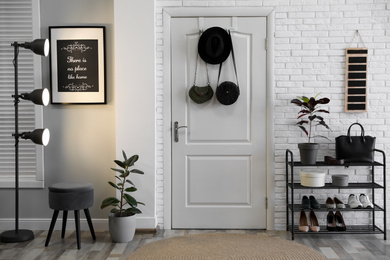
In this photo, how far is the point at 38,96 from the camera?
4605 mm

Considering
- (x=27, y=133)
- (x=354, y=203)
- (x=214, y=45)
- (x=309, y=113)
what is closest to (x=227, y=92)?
(x=214, y=45)

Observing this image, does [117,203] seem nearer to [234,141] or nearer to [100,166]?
[100,166]

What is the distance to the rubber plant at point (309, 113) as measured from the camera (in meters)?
4.72

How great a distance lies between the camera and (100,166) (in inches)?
201

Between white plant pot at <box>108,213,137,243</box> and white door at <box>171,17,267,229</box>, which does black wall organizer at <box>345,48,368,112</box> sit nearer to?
white door at <box>171,17,267,229</box>

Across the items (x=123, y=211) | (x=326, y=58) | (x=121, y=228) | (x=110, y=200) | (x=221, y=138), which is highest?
(x=326, y=58)

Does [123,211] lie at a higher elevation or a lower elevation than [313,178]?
lower

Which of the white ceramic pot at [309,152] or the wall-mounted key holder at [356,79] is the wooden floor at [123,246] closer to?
the white ceramic pot at [309,152]

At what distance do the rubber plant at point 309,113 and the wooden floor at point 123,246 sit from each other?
37.7 inches

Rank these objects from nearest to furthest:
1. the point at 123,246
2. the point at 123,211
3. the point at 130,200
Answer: the point at 123,246
the point at 130,200
the point at 123,211

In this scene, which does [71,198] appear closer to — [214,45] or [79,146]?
[79,146]

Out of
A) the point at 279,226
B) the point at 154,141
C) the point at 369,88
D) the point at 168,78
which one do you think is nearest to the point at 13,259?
the point at 154,141

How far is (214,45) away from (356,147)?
5.30 feet

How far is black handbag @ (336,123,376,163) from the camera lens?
476cm
